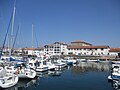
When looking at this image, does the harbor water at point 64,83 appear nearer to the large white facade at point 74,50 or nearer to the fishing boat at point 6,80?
the fishing boat at point 6,80

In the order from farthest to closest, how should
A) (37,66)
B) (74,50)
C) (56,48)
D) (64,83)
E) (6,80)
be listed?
(74,50), (56,48), (37,66), (64,83), (6,80)

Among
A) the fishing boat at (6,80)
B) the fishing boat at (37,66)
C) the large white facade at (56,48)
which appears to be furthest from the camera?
the large white facade at (56,48)

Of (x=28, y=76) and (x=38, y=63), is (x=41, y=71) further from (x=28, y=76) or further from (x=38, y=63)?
(x=28, y=76)

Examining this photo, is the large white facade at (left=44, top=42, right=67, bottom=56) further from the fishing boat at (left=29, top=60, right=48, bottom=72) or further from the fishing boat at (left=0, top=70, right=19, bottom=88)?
the fishing boat at (left=0, top=70, right=19, bottom=88)

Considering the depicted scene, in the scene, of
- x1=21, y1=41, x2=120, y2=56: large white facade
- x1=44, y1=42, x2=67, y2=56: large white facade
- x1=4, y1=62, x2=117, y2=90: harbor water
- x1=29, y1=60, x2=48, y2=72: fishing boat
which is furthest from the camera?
x1=44, y1=42, x2=67, y2=56: large white facade

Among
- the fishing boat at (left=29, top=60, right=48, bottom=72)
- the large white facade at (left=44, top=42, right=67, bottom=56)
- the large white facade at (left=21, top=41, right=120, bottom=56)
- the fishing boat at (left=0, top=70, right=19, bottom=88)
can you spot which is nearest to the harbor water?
the fishing boat at (left=0, top=70, right=19, bottom=88)

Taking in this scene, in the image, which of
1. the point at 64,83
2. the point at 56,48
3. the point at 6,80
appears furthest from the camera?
the point at 56,48

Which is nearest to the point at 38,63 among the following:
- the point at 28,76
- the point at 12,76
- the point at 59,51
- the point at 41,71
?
the point at 41,71

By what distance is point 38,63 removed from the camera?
31.8 m

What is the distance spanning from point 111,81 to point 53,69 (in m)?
14.1

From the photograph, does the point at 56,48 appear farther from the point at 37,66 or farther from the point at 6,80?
the point at 6,80

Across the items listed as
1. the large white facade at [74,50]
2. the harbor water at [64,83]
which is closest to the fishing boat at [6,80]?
the harbor water at [64,83]

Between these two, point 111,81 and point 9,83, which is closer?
point 9,83

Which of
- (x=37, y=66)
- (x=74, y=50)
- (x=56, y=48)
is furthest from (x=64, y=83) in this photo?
(x=74, y=50)
